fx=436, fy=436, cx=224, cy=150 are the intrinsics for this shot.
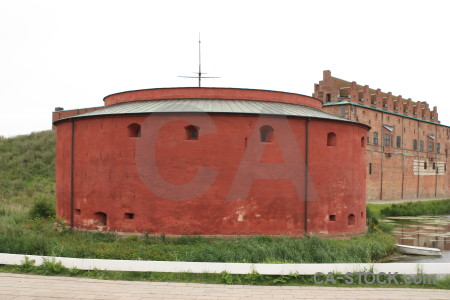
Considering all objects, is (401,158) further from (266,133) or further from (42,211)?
(42,211)

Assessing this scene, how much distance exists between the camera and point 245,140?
12.4 metres

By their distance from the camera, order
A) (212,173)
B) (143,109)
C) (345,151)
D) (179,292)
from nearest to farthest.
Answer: (179,292), (212,173), (143,109), (345,151)

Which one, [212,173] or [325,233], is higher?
[212,173]

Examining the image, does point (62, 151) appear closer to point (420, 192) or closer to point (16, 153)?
point (16, 153)

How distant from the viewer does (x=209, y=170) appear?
12258 millimetres

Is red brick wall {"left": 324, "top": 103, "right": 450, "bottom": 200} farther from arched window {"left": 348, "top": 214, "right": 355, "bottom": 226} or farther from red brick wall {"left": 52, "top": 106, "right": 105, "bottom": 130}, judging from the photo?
arched window {"left": 348, "top": 214, "right": 355, "bottom": 226}

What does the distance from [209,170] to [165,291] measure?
552 cm

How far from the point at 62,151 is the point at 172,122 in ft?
15.4

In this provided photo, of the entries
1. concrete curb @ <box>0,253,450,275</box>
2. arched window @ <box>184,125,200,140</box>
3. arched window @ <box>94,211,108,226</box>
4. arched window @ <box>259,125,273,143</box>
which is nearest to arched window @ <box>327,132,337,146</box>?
arched window @ <box>259,125,273,143</box>

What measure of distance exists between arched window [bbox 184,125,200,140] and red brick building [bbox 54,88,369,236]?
0.10 feet

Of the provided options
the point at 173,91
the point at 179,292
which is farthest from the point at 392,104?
the point at 179,292

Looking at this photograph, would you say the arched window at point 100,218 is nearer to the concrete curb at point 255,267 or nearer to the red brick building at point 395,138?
the concrete curb at point 255,267

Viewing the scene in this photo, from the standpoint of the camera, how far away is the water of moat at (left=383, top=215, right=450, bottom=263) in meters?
13.8

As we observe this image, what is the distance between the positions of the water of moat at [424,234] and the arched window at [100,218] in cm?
873
